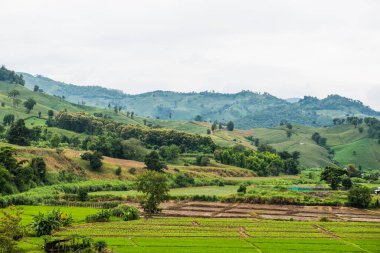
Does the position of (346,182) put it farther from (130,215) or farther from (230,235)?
(230,235)

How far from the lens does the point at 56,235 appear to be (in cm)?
5344

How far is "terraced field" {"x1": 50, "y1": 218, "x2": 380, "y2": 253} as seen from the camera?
49688 millimetres

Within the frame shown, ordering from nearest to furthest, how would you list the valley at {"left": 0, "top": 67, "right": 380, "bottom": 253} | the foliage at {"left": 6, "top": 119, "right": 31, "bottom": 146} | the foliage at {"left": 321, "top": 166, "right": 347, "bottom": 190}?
the valley at {"left": 0, "top": 67, "right": 380, "bottom": 253} < the foliage at {"left": 321, "top": 166, "right": 347, "bottom": 190} < the foliage at {"left": 6, "top": 119, "right": 31, "bottom": 146}

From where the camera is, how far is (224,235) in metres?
56.6

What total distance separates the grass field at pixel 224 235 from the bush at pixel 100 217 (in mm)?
1357

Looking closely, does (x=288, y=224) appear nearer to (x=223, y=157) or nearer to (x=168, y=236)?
(x=168, y=236)

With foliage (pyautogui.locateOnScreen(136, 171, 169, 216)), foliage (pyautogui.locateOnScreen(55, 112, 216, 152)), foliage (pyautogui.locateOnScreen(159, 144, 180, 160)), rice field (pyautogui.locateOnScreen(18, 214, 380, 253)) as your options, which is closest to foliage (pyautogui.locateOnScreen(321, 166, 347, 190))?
rice field (pyautogui.locateOnScreen(18, 214, 380, 253))

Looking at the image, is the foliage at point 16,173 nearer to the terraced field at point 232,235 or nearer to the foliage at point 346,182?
the terraced field at point 232,235

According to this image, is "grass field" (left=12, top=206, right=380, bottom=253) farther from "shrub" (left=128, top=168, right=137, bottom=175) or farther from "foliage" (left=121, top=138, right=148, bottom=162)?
"foliage" (left=121, top=138, right=148, bottom=162)

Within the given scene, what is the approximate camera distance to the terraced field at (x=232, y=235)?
49.7m

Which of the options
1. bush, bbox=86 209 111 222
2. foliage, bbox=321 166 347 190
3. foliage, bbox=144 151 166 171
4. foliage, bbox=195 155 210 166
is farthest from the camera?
foliage, bbox=195 155 210 166

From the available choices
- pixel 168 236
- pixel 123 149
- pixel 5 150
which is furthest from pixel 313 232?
pixel 123 149

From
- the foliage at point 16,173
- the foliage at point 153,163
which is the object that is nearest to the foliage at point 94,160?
the foliage at point 153,163

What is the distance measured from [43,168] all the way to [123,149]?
47.3 m
